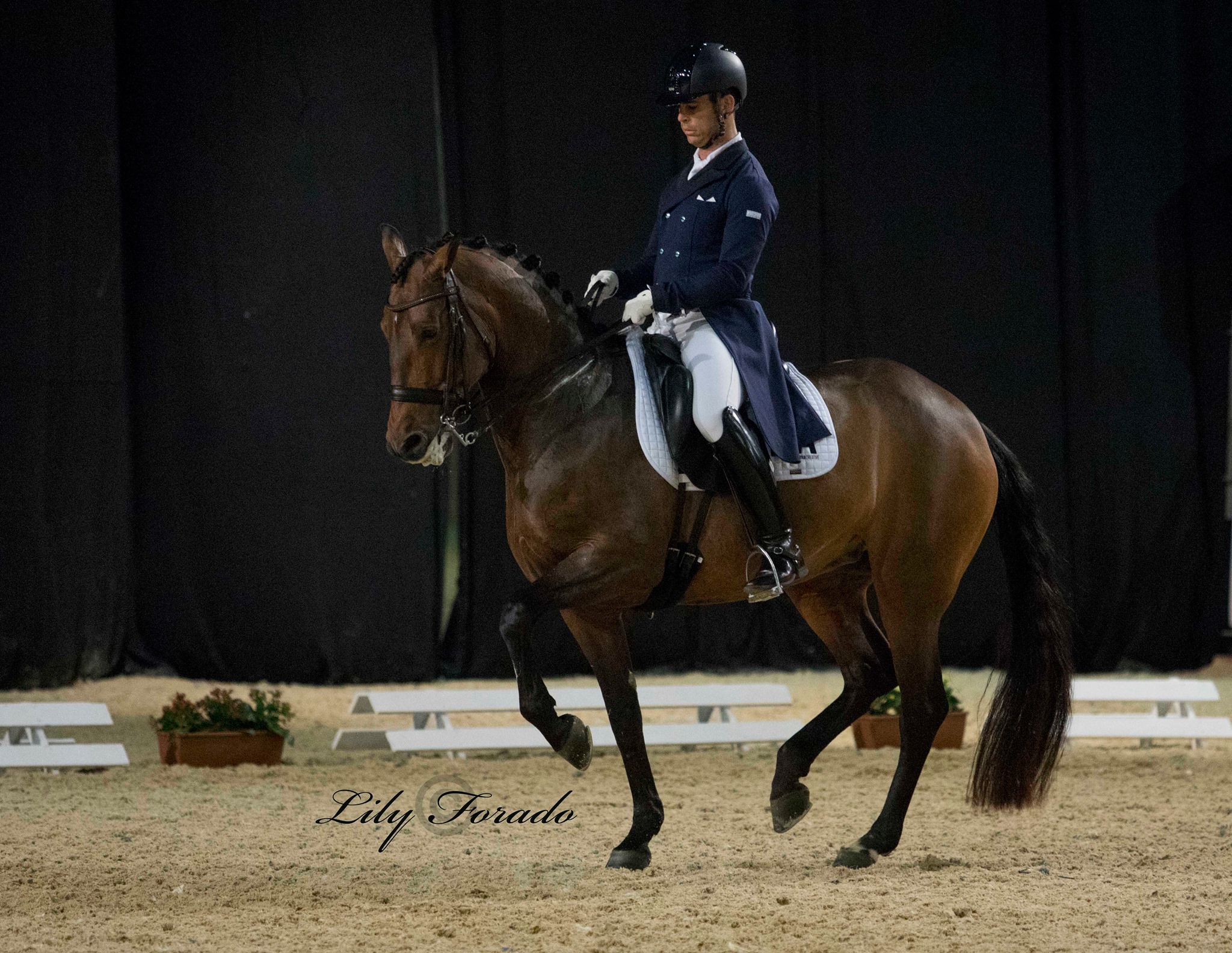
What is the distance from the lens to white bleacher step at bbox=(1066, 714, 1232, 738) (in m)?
5.94

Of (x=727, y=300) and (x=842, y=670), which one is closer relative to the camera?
(x=727, y=300)

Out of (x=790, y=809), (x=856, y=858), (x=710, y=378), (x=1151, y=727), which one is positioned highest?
(x=710, y=378)

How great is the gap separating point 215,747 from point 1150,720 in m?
4.10

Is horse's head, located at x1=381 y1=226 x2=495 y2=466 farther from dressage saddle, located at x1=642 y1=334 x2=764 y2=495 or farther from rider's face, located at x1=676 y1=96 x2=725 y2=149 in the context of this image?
rider's face, located at x1=676 y1=96 x2=725 y2=149

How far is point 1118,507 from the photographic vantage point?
8.07m

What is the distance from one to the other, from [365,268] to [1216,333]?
16.7 feet

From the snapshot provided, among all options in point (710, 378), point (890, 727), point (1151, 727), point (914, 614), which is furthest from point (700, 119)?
point (1151, 727)

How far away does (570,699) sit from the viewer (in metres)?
5.77

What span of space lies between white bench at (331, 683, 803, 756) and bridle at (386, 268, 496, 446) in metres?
2.36

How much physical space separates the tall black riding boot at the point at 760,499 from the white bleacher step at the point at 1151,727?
281cm

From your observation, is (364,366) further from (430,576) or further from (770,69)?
(770,69)

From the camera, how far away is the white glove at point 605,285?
3838 millimetres

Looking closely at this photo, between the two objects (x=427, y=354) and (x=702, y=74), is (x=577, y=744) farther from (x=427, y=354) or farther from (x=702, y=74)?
(x=702, y=74)

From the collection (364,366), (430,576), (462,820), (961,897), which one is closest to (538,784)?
(462,820)
